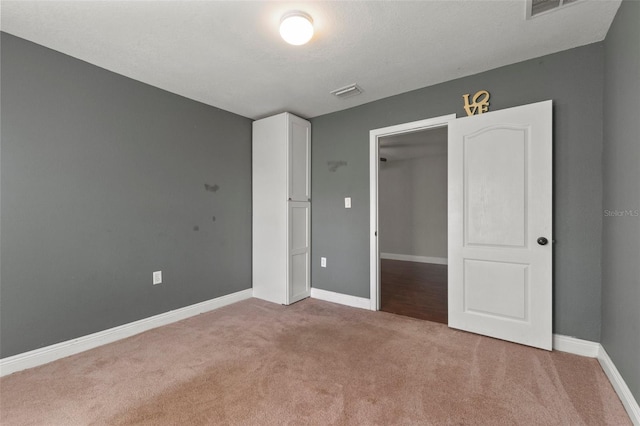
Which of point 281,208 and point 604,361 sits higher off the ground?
point 281,208

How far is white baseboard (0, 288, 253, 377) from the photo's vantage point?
6.53 ft

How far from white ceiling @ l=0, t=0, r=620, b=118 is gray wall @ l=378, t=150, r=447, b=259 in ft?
11.8

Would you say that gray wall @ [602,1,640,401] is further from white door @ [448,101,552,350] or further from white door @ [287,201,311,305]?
white door @ [287,201,311,305]

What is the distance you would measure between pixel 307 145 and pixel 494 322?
282 cm

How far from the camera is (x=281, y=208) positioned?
11.3 feet

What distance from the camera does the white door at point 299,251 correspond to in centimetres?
346

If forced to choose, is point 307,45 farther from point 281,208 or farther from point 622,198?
point 622,198

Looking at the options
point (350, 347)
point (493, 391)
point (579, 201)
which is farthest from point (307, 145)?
point (493, 391)

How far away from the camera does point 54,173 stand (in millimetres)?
2172

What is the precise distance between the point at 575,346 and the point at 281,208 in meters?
3.00

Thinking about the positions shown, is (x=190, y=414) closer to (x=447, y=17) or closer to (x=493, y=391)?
(x=493, y=391)

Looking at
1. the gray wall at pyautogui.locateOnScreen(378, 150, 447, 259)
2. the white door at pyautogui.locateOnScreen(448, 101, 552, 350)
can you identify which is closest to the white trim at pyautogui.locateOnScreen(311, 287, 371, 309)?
the white door at pyautogui.locateOnScreen(448, 101, 552, 350)

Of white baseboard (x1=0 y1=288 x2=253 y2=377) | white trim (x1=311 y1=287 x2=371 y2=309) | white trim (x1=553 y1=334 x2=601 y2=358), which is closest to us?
white baseboard (x1=0 y1=288 x2=253 y2=377)

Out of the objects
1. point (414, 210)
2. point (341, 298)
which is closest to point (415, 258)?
A: point (414, 210)
